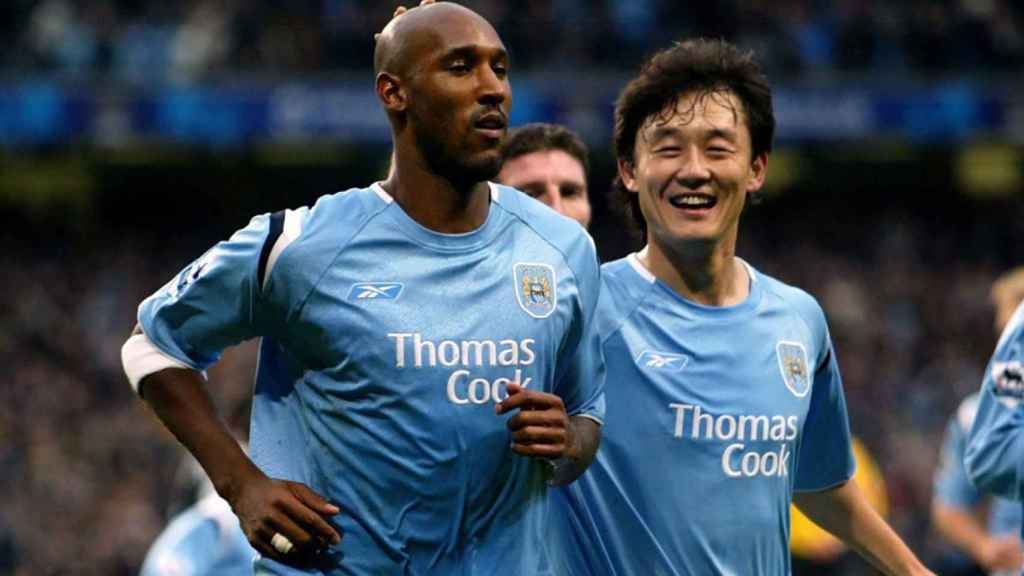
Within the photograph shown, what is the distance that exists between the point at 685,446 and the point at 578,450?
1.90ft

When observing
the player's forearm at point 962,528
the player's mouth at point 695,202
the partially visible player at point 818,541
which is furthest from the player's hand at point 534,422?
the partially visible player at point 818,541

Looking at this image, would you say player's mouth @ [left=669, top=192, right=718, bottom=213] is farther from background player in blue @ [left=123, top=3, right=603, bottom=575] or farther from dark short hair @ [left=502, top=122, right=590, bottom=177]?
dark short hair @ [left=502, top=122, right=590, bottom=177]

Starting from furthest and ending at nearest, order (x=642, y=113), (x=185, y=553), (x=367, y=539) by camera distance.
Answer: (x=185, y=553), (x=642, y=113), (x=367, y=539)

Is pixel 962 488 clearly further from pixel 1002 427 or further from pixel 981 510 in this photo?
pixel 1002 427

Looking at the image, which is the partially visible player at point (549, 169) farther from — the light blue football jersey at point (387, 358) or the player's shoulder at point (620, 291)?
the light blue football jersey at point (387, 358)

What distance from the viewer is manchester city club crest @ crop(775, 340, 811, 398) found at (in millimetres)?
4829

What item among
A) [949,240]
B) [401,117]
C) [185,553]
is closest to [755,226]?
[949,240]

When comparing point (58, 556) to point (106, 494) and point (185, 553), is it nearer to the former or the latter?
point (106, 494)

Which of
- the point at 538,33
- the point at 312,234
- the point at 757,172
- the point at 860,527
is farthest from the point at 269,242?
the point at 538,33

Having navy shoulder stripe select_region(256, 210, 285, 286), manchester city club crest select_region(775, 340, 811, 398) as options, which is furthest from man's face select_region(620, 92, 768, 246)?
navy shoulder stripe select_region(256, 210, 285, 286)

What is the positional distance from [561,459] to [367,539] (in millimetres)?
492

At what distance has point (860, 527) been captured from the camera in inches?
201

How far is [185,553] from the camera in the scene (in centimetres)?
638

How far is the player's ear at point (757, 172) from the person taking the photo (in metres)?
4.96
